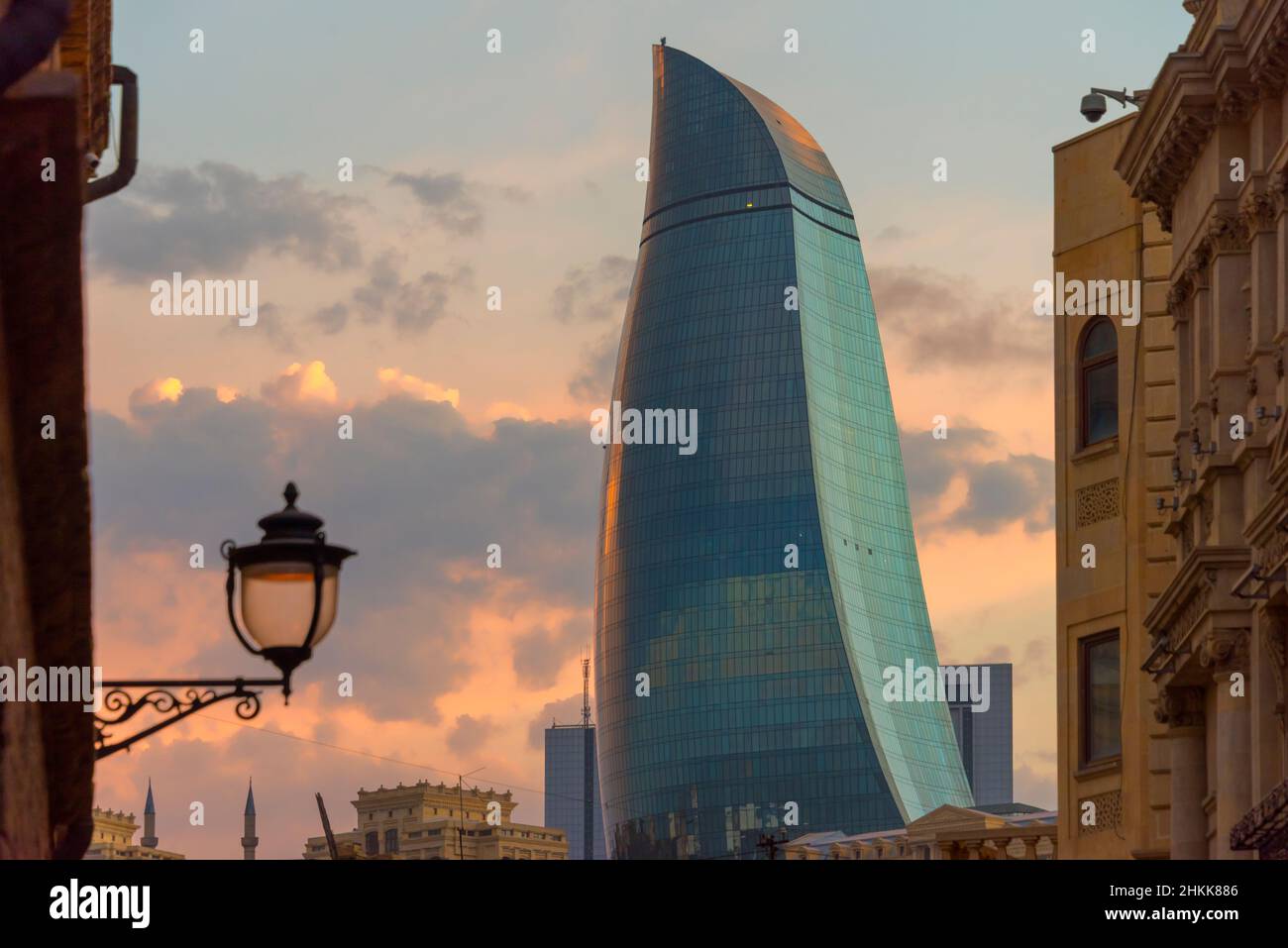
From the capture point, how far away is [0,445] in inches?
445

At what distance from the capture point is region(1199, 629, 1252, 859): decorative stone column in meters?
31.2

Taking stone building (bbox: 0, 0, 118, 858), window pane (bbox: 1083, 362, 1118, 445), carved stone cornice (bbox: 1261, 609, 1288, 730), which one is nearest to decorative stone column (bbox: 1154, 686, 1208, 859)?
carved stone cornice (bbox: 1261, 609, 1288, 730)

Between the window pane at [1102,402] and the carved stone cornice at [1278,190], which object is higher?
the carved stone cornice at [1278,190]

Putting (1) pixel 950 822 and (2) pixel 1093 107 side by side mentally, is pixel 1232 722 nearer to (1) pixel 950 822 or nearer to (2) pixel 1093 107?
(2) pixel 1093 107

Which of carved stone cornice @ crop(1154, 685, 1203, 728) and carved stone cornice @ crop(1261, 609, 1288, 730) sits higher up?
carved stone cornice @ crop(1261, 609, 1288, 730)

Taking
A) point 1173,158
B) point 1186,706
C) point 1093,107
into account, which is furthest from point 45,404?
point 1093,107

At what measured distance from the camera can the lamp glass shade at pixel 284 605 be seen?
42.9 feet

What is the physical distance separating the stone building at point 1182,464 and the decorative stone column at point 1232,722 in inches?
1.1

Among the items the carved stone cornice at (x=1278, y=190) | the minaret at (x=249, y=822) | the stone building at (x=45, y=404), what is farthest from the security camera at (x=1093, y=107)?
the minaret at (x=249, y=822)

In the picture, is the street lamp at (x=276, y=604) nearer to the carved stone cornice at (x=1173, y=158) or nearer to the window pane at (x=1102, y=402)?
the carved stone cornice at (x=1173, y=158)

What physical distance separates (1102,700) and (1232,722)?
10414 mm

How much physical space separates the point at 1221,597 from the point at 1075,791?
36.8ft

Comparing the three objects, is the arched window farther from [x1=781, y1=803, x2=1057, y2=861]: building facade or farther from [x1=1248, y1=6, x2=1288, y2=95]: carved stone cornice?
[x1=781, y1=803, x2=1057, y2=861]: building facade
